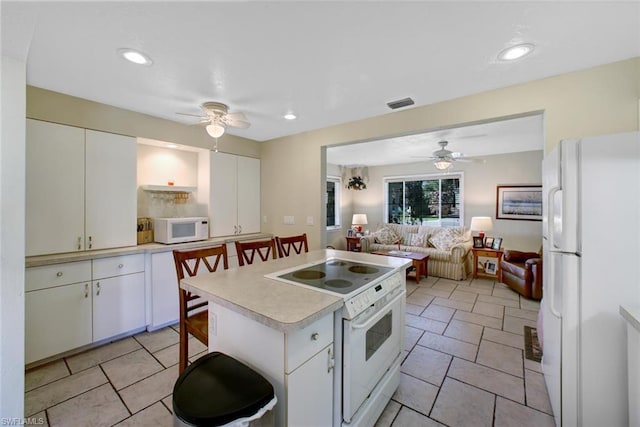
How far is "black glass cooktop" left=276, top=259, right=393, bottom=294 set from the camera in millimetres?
1554

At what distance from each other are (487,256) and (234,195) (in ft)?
15.2

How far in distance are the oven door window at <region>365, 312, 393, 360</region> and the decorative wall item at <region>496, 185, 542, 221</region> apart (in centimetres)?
472

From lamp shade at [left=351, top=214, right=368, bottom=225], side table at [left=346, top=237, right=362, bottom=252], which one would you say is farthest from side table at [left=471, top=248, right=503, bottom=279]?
lamp shade at [left=351, top=214, right=368, bottom=225]

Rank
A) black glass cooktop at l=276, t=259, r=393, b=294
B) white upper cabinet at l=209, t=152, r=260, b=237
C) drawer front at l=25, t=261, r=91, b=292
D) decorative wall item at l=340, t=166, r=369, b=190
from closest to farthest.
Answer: black glass cooktop at l=276, t=259, r=393, b=294 → drawer front at l=25, t=261, r=91, b=292 → white upper cabinet at l=209, t=152, r=260, b=237 → decorative wall item at l=340, t=166, r=369, b=190

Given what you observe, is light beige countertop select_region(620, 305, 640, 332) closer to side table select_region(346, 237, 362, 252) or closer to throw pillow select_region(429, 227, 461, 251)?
throw pillow select_region(429, 227, 461, 251)

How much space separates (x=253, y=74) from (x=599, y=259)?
243 cm

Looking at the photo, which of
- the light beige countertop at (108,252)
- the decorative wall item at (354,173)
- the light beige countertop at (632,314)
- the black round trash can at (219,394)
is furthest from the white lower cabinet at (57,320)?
the decorative wall item at (354,173)

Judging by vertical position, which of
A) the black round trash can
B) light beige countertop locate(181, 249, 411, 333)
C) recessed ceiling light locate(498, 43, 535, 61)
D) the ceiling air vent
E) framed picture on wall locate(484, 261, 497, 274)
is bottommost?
framed picture on wall locate(484, 261, 497, 274)

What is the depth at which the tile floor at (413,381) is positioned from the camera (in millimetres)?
1710

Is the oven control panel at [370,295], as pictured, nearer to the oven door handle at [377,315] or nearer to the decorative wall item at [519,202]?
the oven door handle at [377,315]

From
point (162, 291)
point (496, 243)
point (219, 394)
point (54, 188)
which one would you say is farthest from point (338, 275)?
point (496, 243)

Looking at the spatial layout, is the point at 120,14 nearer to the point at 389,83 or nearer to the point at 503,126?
the point at 389,83

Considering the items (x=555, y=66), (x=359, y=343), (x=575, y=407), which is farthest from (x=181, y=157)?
(x=575, y=407)

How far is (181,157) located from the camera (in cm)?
357
